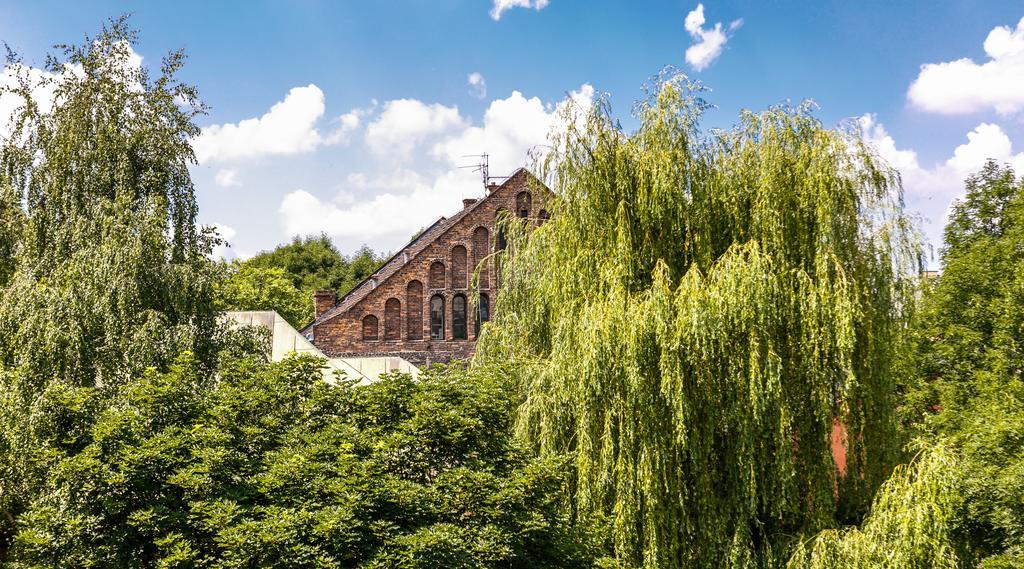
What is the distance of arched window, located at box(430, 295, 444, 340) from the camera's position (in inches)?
924

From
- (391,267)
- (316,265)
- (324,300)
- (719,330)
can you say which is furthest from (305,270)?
(719,330)

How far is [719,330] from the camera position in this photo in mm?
9281

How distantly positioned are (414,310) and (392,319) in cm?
80

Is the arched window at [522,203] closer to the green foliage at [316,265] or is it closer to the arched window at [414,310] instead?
the arched window at [414,310]

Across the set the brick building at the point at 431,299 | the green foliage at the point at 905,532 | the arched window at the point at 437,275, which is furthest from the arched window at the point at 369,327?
the green foliage at the point at 905,532

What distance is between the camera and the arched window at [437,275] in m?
23.6

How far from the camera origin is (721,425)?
378 inches

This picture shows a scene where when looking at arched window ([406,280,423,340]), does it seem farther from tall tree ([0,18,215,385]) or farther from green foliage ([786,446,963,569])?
green foliage ([786,446,963,569])

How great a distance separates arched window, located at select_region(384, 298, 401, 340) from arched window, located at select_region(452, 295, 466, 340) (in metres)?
1.88

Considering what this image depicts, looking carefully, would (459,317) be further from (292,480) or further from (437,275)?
(292,480)

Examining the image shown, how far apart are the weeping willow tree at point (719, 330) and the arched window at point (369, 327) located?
→ 12.3 m

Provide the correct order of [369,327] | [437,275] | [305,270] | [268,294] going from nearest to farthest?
[369,327] → [437,275] → [268,294] → [305,270]

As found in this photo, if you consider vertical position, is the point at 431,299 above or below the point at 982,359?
above

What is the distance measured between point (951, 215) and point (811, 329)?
16.5m
